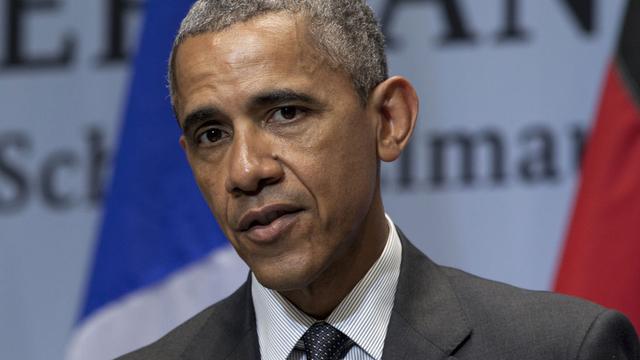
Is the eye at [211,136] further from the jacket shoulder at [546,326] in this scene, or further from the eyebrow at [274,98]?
the jacket shoulder at [546,326]

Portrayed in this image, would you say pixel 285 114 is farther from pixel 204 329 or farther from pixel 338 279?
pixel 204 329

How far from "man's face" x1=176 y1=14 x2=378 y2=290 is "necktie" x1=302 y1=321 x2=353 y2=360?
9 cm

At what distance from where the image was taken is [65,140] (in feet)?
11.3

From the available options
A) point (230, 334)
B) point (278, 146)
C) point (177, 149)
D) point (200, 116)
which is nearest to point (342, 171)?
point (278, 146)

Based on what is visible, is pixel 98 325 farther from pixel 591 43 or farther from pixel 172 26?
pixel 591 43

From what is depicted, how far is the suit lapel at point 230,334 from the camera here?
184 centimetres

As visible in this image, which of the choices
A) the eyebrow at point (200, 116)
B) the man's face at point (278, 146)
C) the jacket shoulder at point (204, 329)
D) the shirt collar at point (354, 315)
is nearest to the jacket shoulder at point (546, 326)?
the shirt collar at point (354, 315)

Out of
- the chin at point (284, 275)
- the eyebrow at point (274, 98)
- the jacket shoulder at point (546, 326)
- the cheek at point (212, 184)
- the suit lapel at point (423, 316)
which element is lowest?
the suit lapel at point (423, 316)

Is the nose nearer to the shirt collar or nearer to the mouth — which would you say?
the mouth

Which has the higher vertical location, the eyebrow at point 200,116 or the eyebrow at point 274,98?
the eyebrow at point 274,98

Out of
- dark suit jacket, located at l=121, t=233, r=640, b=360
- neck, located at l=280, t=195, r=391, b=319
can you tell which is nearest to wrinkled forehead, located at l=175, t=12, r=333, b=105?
neck, located at l=280, t=195, r=391, b=319

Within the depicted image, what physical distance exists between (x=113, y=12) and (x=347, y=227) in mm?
1918

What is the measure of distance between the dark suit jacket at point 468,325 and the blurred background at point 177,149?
957 millimetres

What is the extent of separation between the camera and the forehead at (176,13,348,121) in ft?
5.49
